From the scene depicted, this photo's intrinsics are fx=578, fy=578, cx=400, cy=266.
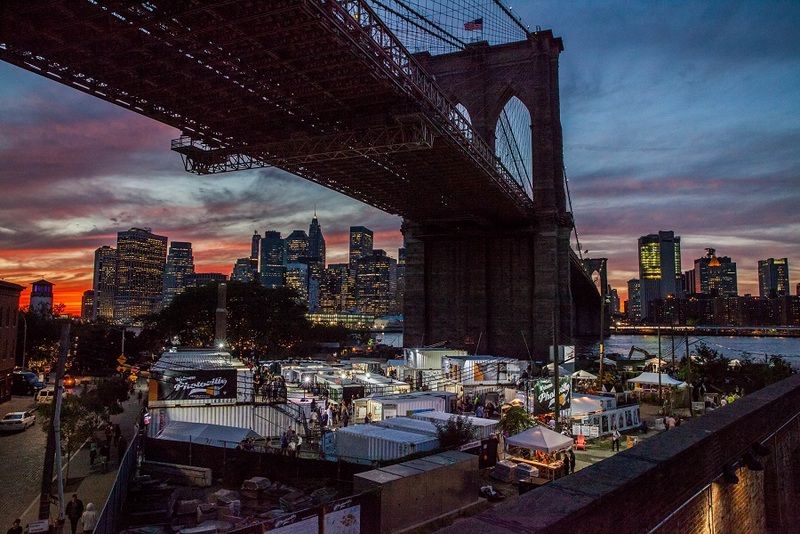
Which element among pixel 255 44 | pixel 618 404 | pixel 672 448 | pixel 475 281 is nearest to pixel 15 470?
pixel 255 44

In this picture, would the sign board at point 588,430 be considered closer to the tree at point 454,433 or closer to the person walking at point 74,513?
the tree at point 454,433

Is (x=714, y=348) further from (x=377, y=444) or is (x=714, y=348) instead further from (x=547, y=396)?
(x=377, y=444)

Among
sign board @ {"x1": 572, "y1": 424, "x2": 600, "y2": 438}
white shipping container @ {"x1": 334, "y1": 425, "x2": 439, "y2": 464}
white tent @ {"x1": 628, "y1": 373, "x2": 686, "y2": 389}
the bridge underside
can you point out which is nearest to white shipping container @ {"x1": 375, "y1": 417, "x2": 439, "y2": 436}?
white shipping container @ {"x1": 334, "y1": 425, "x2": 439, "y2": 464}

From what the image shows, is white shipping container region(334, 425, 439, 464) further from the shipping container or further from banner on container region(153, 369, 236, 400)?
banner on container region(153, 369, 236, 400)

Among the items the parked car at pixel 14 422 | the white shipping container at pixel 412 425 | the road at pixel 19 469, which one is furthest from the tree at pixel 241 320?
the white shipping container at pixel 412 425

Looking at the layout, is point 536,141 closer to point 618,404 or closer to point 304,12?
point 618,404

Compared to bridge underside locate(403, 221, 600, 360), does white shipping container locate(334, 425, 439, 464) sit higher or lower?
lower
